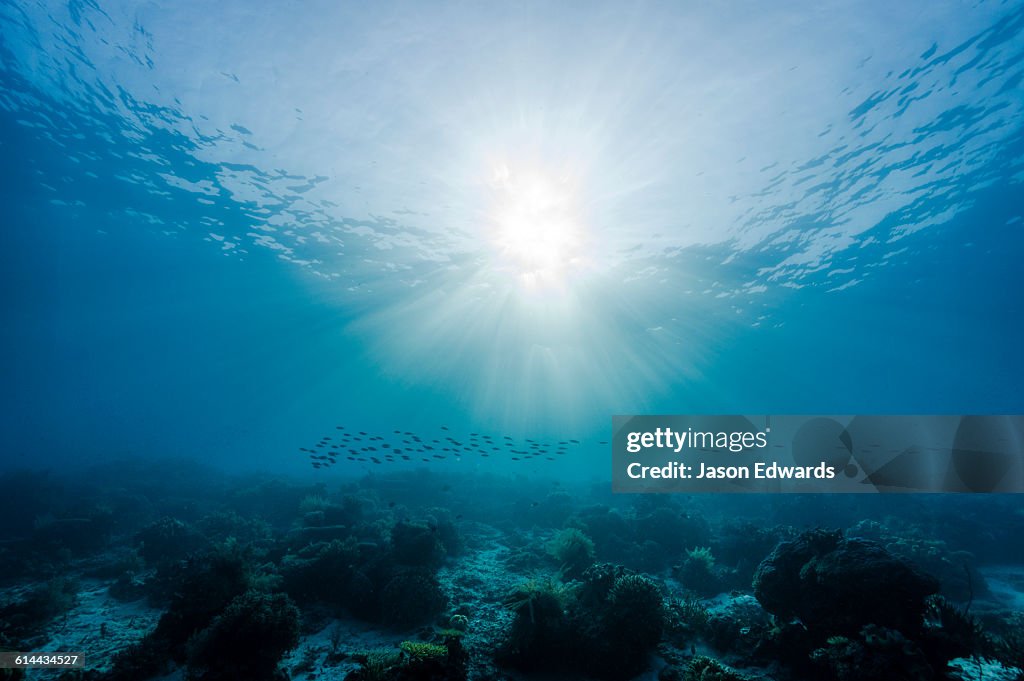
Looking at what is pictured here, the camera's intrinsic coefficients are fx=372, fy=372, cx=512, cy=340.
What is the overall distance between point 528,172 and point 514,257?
856 centimetres

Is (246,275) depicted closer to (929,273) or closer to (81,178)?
(81,178)

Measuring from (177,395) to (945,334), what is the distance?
165216 millimetres

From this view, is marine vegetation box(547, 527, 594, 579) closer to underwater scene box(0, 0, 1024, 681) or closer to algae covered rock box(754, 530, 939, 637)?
underwater scene box(0, 0, 1024, 681)

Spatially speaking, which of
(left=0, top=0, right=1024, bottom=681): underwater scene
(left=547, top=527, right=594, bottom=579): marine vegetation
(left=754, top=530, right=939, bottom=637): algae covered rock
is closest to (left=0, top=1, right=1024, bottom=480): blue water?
(left=0, top=0, right=1024, bottom=681): underwater scene

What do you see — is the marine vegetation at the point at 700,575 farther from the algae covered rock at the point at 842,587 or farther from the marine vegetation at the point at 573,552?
the algae covered rock at the point at 842,587

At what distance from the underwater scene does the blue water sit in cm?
16

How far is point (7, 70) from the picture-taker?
16.3 meters

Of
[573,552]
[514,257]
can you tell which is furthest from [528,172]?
[573,552]

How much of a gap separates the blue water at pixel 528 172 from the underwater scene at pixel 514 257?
0.54 feet

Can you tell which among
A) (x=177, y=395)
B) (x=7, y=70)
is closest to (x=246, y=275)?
(x=7, y=70)

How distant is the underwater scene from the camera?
23.6ft

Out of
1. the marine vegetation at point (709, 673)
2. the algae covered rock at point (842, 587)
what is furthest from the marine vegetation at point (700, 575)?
the marine vegetation at point (709, 673)

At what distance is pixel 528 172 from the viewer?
18766mm

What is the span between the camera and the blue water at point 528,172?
13.0m
